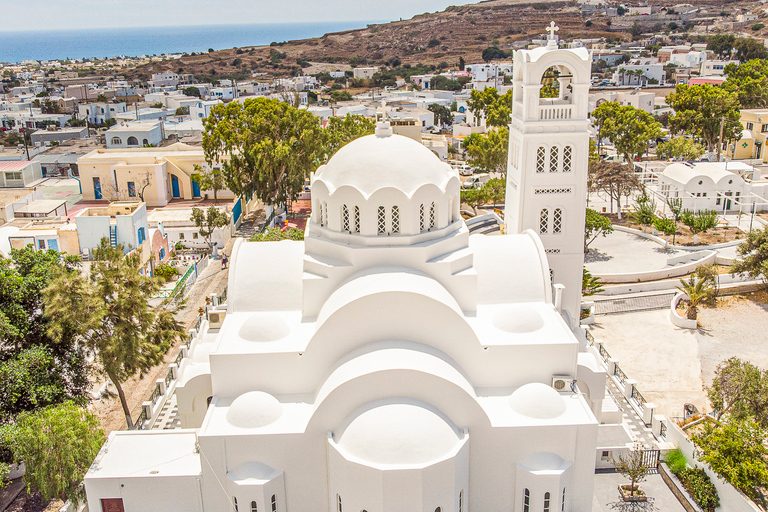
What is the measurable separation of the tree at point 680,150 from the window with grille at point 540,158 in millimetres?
34981

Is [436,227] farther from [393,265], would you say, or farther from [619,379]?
[619,379]

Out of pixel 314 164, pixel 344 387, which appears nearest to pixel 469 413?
pixel 344 387

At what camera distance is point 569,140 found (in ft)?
72.8

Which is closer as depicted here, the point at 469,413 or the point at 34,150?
the point at 469,413

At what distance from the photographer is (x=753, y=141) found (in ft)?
178

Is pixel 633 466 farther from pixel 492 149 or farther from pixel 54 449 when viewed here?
pixel 492 149

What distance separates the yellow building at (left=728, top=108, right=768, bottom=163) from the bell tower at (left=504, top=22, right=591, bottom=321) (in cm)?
3913

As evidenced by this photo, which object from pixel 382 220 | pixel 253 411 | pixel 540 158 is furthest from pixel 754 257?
pixel 253 411

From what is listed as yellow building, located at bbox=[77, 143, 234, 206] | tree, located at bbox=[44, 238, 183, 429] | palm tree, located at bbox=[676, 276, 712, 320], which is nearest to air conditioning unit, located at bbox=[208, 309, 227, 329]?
tree, located at bbox=[44, 238, 183, 429]

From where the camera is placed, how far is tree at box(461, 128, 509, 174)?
4500 centimetres

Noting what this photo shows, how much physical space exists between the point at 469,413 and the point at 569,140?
37.3ft

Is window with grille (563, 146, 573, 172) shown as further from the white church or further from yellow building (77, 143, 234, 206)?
yellow building (77, 143, 234, 206)

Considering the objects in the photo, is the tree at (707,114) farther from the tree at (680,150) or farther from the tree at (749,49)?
the tree at (749,49)

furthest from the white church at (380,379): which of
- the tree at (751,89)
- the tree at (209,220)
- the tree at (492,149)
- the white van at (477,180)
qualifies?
the tree at (751,89)
